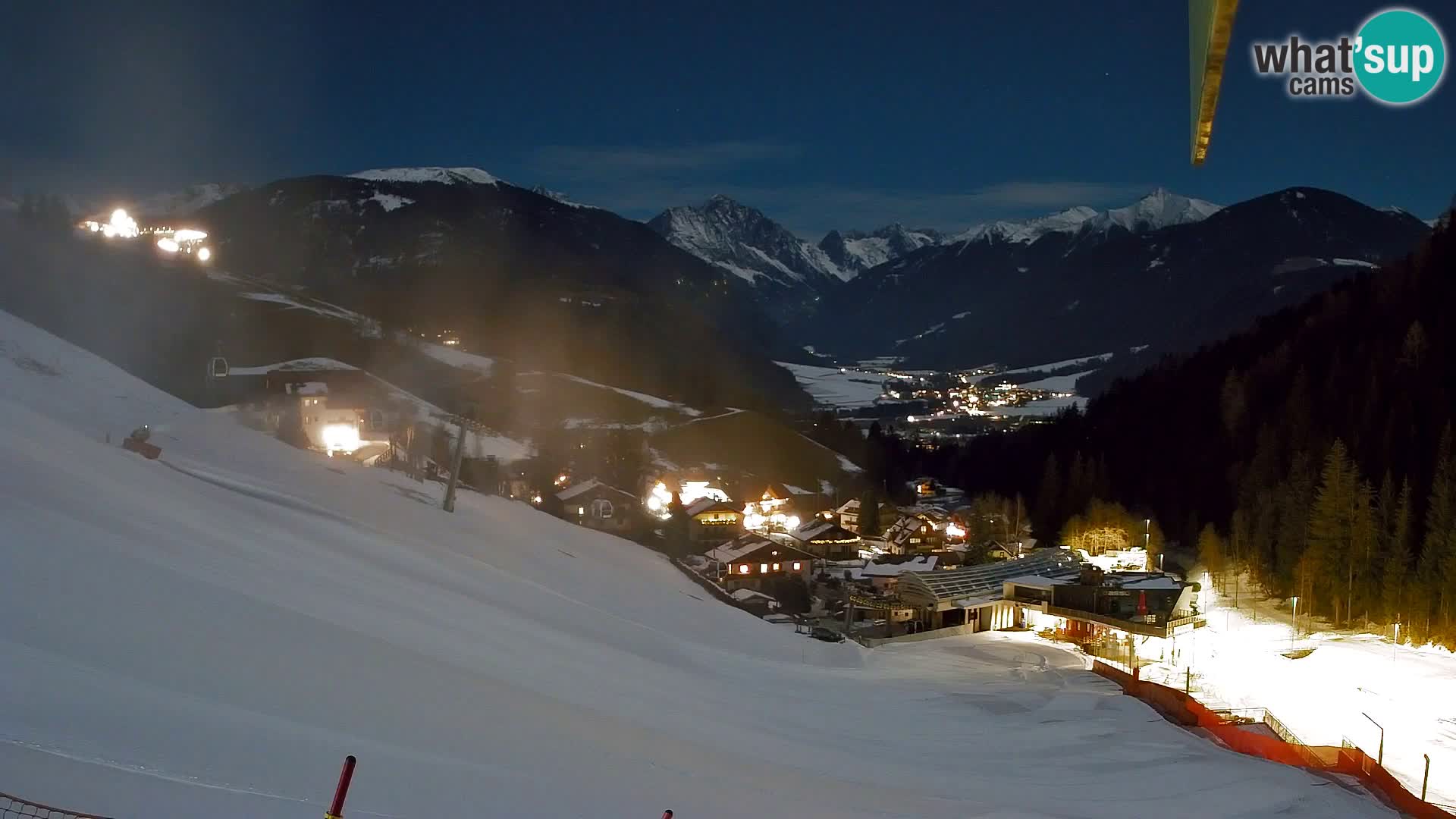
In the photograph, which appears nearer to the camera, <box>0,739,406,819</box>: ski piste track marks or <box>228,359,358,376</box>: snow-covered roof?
<box>0,739,406,819</box>: ski piste track marks

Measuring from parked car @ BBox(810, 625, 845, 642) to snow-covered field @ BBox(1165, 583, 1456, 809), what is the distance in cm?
950

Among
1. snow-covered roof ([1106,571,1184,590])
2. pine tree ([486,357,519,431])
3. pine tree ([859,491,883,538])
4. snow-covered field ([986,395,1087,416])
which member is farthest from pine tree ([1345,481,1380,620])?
snow-covered field ([986,395,1087,416])

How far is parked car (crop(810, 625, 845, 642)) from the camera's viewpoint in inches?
1016

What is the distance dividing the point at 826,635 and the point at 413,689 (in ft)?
65.1

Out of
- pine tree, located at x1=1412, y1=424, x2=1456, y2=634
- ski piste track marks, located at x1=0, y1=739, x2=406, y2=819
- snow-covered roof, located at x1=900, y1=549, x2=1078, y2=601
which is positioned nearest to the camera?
ski piste track marks, located at x1=0, y1=739, x2=406, y2=819

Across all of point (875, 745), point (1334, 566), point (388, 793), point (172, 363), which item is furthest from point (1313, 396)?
point (172, 363)

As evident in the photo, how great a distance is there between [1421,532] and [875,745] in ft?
99.5

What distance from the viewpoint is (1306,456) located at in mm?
38594

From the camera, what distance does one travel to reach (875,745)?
11.8 metres

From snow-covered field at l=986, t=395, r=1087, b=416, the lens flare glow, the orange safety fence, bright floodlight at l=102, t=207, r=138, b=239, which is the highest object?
snow-covered field at l=986, t=395, r=1087, b=416

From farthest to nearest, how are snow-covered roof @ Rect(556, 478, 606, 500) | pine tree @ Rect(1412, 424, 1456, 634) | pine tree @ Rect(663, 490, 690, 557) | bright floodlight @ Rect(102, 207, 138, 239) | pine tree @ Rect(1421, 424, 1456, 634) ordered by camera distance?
bright floodlight @ Rect(102, 207, 138, 239)
snow-covered roof @ Rect(556, 478, 606, 500)
pine tree @ Rect(663, 490, 690, 557)
pine tree @ Rect(1412, 424, 1456, 634)
pine tree @ Rect(1421, 424, 1456, 634)

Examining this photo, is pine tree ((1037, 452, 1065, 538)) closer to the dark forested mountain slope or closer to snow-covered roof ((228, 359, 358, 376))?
the dark forested mountain slope

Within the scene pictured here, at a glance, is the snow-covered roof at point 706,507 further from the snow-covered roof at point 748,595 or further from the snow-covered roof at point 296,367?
the snow-covered roof at point 296,367

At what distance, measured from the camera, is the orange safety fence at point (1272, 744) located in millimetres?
12742
